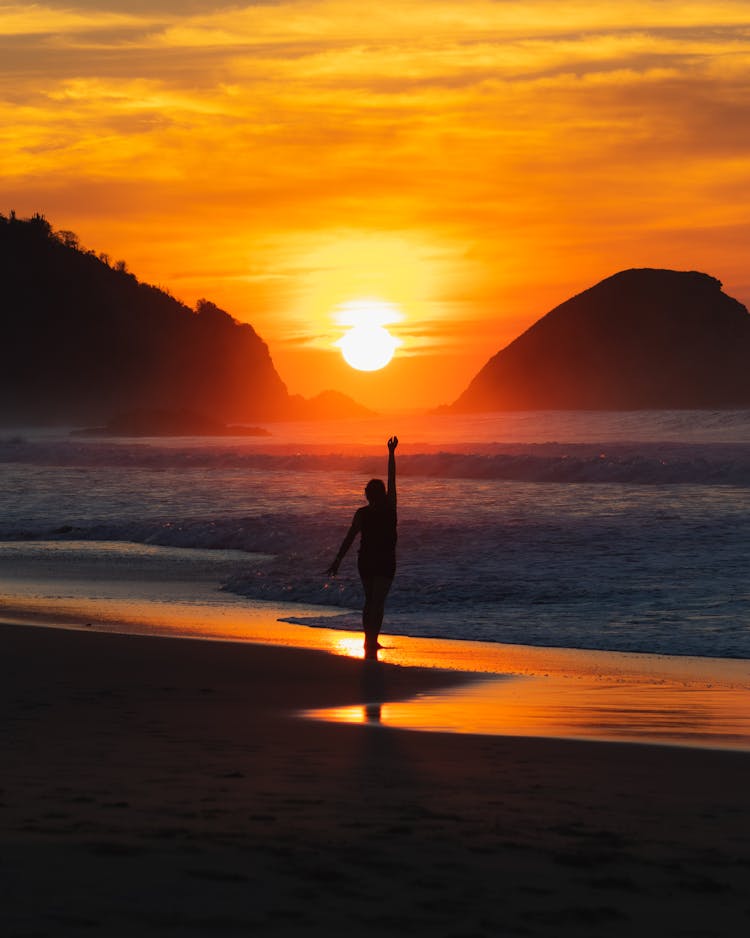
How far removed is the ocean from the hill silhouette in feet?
412

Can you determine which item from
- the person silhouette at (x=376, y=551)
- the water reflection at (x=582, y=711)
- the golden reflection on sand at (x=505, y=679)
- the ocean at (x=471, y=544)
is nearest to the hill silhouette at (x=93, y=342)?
the ocean at (x=471, y=544)

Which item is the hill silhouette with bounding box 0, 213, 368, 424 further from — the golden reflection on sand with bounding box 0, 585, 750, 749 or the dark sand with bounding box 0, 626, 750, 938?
the dark sand with bounding box 0, 626, 750, 938

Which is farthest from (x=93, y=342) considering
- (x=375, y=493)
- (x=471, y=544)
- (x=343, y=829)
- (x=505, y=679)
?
(x=343, y=829)

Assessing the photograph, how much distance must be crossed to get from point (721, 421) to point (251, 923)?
93.4 m

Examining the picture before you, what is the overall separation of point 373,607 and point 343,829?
7396mm

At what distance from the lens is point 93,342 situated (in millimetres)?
179250

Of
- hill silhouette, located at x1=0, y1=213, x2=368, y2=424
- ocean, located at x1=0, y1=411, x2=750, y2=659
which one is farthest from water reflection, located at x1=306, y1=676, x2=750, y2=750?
hill silhouette, located at x1=0, y1=213, x2=368, y2=424

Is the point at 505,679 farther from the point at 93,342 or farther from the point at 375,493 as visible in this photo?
the point at 93,342

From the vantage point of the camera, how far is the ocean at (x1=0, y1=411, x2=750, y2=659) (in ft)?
49.8

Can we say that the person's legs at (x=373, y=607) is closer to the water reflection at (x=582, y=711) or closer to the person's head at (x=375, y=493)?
the person's head at (x=375, y=493)

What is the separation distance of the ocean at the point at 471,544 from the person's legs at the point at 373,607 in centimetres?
169

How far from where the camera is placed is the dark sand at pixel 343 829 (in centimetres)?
410

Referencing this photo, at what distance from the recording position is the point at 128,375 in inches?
7106

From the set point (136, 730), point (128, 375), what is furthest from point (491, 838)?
point (128, 375)
